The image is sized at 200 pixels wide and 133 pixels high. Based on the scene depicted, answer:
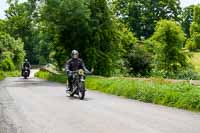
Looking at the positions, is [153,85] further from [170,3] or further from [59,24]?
[170,3]

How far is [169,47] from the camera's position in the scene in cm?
5181

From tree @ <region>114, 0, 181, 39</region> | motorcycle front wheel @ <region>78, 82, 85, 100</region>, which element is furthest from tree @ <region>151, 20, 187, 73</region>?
tree @ <region>114, 0, 181, 39</region>

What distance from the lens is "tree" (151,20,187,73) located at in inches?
2034

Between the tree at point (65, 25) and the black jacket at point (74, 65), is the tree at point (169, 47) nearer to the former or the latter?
the tree at point (65, 25)

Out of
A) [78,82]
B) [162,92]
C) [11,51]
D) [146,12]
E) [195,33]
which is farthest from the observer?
[146,12]

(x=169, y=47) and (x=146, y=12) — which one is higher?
(x=146, y=12)

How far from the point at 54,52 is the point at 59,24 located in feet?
12.7

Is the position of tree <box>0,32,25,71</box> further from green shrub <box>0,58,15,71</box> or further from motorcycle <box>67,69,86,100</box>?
motorcycle <box>67,69,86,100</box>

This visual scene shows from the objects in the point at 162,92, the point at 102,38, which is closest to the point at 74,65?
the point at 162,92

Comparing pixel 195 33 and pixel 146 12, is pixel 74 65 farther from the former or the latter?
pixel 146 12

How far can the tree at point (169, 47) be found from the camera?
51.7 m

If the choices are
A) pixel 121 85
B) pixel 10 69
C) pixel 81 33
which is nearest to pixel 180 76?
pixel 81 33

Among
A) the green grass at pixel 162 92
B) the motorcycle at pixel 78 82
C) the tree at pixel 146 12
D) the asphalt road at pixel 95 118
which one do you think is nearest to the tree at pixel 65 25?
the green grass at pixel 162 92

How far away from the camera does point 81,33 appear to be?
39719 mm
